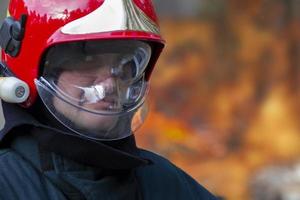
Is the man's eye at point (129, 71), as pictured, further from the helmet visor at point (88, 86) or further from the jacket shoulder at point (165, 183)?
the jacket shoulder at point (165, 183)

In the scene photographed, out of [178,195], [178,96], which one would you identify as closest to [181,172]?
[178,195]

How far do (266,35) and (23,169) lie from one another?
5.78 m

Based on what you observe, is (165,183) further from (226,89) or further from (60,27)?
(226,89)

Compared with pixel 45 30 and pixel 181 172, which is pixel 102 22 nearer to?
pixel 45 30

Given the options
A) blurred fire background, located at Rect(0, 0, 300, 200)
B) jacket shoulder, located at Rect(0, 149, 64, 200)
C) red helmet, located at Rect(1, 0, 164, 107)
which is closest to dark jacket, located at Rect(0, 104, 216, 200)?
jacket shoulder, located at Rect(0, 149, 64, 200)

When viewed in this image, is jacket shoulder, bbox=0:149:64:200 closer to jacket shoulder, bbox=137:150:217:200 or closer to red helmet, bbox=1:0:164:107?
red helmet, bbox=1:0:164:107

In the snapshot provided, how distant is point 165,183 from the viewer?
230cm

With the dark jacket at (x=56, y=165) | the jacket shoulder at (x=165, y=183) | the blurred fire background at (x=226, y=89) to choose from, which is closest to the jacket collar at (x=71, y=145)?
the dark jacket at (x=56, y=165)

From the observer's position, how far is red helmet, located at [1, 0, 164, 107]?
214 cm

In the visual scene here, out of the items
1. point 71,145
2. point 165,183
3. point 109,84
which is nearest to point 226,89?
point 165,183

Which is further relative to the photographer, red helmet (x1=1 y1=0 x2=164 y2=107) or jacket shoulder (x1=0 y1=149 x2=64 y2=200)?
red helmet (x1=1 y1=0 x2=164 y2=107)

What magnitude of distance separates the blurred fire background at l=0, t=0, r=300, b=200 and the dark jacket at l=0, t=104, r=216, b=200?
5.26 m

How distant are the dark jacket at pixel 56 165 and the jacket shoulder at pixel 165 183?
73 mm

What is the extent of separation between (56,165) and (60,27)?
0.38 m
